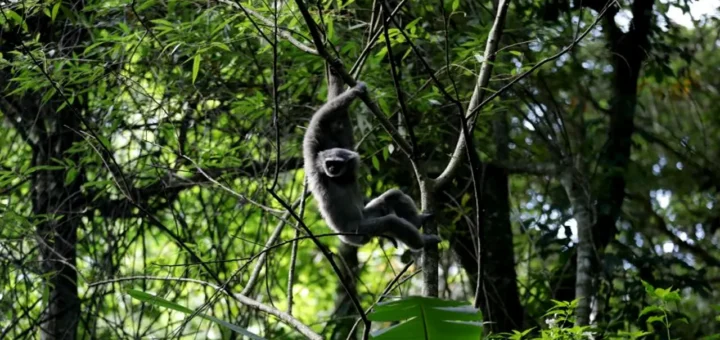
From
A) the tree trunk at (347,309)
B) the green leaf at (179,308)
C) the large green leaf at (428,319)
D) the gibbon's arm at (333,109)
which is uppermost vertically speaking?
the gibbon's arm at (333,109)

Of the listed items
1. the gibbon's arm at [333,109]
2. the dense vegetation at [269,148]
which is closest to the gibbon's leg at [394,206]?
the dense vegetation at [269,148]

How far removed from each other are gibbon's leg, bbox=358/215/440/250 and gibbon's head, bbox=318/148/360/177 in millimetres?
548

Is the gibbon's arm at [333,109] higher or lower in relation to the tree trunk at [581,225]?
higher

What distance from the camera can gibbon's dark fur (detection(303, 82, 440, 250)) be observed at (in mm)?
6520

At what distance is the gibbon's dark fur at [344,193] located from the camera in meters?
6.52

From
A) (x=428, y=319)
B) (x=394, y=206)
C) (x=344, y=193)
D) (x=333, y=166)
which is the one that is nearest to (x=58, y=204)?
(x=344, y=193)

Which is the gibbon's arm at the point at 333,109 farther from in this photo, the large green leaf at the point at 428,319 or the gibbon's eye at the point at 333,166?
the large green leaf at the point at 428,319

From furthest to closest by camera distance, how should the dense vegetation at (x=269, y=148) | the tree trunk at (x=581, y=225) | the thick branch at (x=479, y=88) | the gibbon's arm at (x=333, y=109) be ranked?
the tree trunk at (x=581, y=225), the dense vegetation at (x=269, y=148), the gibbon's arm at (x=333, y=109), the thick branch at (x=479, y=88)

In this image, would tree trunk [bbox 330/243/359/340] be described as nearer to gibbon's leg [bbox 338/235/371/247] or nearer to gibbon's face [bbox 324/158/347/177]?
gibbon's leg [bbox 338/235/371/247]

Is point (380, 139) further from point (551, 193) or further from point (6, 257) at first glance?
point (6, 257)

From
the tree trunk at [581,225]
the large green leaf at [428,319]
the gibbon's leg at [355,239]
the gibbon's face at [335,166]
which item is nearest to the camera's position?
the large green leaf at [428,319]

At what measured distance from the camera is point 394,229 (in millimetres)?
6781

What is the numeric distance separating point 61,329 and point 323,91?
11.7ft

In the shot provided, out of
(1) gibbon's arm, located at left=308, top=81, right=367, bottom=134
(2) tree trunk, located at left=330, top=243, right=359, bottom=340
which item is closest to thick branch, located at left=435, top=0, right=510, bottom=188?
(1) gibbon's arm, located at left=308, top=81, right=367, bottom=134
